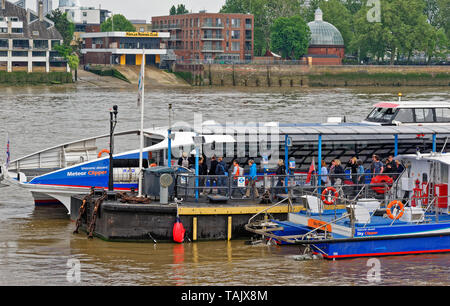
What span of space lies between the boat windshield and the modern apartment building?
95.4 meters

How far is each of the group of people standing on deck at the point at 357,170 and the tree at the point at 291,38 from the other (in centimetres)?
10106

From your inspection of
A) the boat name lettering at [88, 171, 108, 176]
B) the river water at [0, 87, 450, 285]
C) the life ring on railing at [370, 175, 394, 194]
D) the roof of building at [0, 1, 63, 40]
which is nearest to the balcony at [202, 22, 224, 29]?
the roof of building at [0, 1, 63, 40]

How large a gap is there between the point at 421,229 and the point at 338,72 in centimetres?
9692

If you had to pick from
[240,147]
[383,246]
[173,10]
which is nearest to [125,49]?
[173,10]

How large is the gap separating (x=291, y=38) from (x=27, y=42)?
3617 cm

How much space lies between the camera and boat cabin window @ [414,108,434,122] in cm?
2811

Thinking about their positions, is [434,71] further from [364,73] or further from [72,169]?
[72,169]

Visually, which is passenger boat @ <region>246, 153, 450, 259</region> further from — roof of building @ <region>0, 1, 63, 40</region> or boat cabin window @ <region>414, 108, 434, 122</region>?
roof of building @ <region>0, 1, 63, 40</region>

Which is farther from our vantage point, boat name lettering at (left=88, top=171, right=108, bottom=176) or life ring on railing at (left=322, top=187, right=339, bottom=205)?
boat name lettering at (left=88, top=171, right=108, bottom=176)

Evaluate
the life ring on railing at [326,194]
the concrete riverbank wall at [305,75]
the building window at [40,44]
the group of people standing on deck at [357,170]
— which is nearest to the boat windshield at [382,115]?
the group of people standing on deck at [357,170]

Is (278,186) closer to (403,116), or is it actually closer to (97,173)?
(97,173)

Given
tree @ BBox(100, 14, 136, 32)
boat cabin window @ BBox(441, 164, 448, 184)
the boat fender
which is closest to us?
the boat fender

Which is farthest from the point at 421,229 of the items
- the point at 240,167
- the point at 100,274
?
the point at 100,274
